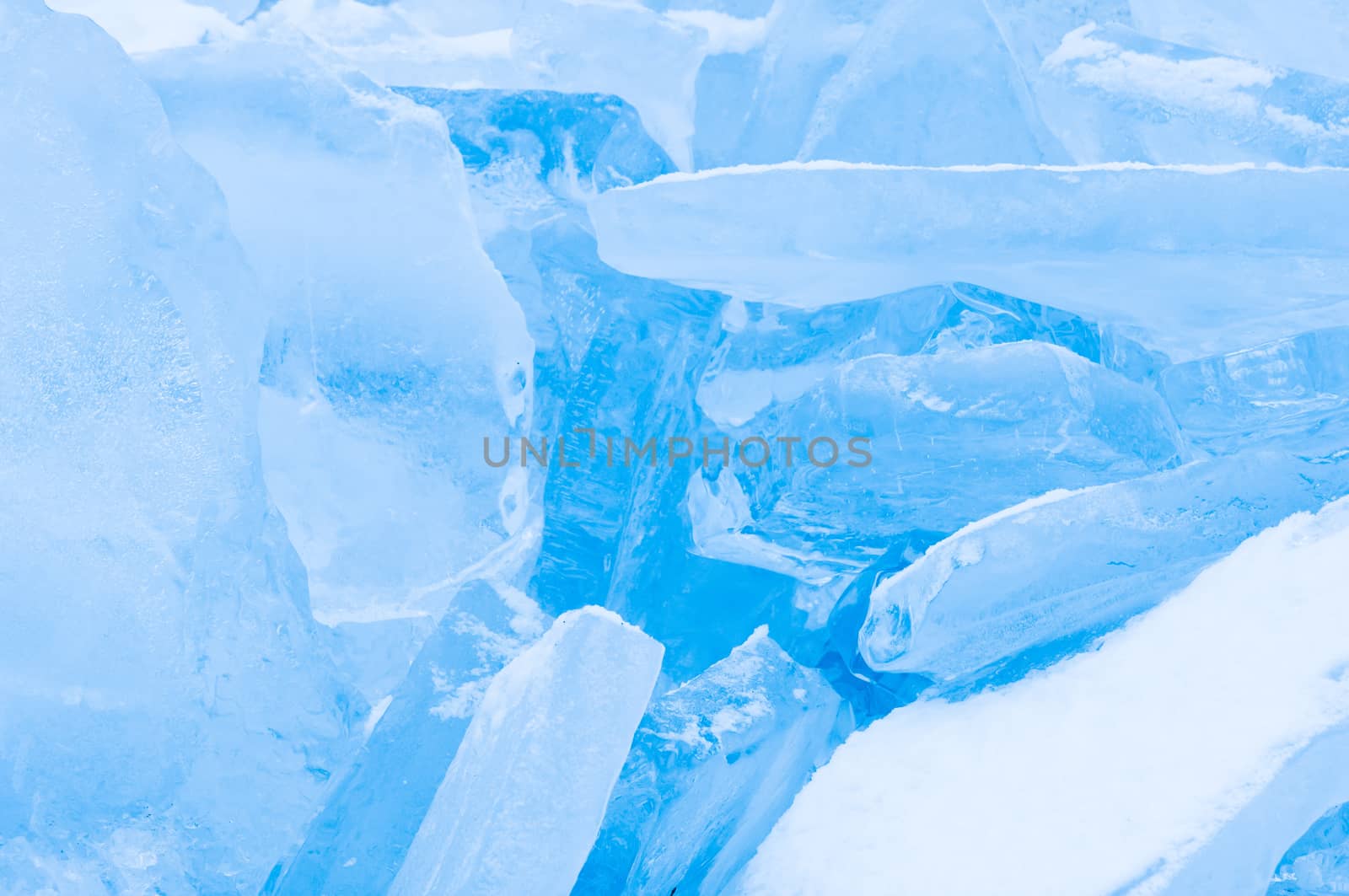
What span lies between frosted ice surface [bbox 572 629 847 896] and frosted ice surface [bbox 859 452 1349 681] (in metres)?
0.07

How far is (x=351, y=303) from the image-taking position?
85 centimetres

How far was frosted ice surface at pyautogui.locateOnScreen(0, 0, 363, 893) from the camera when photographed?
709 mm

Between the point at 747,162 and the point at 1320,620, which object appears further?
the point at 747,162

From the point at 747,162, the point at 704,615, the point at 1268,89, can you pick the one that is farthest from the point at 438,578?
the point at 1268,89

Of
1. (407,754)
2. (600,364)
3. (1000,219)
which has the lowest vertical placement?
(407,754)

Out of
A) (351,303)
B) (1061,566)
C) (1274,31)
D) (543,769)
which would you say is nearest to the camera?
(543,769)

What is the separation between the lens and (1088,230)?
0.75m

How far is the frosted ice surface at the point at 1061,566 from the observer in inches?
27.4

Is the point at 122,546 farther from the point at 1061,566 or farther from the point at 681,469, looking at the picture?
the point at 1061,566

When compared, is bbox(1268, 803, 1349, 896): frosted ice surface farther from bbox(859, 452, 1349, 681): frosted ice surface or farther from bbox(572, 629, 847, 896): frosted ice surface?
bbox(572, 629, 847, 896): frosted ice surface

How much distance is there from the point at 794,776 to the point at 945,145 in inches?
19.3

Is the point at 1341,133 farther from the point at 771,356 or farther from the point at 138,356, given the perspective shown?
the point at 138,356

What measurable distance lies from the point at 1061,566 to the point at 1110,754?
126 mm

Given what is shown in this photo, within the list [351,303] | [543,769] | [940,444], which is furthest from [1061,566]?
[351,303]
